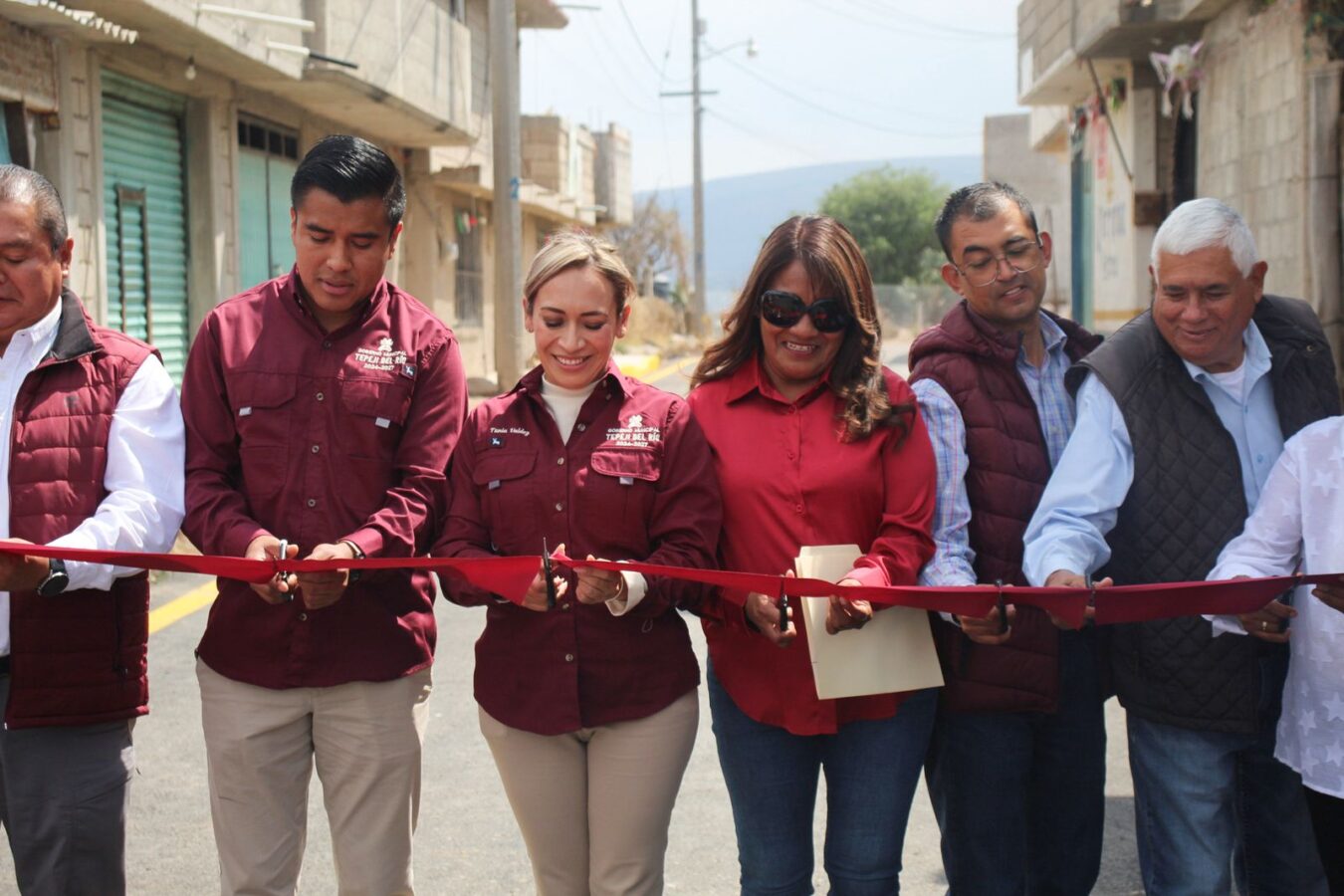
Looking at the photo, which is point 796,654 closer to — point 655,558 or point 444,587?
point 655,558

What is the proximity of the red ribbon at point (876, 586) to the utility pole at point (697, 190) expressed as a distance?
4007 centimetres

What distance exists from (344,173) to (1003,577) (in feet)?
6.00

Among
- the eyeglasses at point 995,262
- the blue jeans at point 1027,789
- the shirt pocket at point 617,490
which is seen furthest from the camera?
the eyeglasses at point 995,262

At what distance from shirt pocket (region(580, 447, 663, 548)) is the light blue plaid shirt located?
690 mm

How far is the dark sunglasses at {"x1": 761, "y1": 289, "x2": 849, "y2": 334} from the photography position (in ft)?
11.0

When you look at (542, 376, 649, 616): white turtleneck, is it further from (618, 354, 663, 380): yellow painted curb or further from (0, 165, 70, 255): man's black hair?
(618, 354, 663, 380): yellow painted curb

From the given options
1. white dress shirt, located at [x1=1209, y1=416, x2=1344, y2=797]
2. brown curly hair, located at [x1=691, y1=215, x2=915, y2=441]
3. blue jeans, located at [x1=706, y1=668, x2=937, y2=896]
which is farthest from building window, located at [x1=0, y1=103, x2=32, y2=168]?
white dress shirt, located at [x1=1209, y1=416, x2=1344, y2=797]

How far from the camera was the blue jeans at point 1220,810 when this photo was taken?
11.0 ft

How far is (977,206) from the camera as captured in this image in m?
3.73

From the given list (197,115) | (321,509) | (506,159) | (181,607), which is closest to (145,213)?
(197,115)

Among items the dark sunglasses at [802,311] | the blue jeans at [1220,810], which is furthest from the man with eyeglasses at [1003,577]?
the dark sunglasses at [802,311]

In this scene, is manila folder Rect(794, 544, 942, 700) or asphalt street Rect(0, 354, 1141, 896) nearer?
manila folder Rect(794, 544, 942, 700)

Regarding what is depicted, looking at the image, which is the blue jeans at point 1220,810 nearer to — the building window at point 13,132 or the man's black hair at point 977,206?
the man's black hair at point 977,206

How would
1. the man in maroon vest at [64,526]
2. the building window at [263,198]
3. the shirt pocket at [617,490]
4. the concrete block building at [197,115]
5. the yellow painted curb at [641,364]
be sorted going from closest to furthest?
the man in maroon vest at [64,526] < the shirt pocket at [617,490] < the concrete block building at [197,115] < the building window at [263,198] < the yellow painted curb at [641,364]
